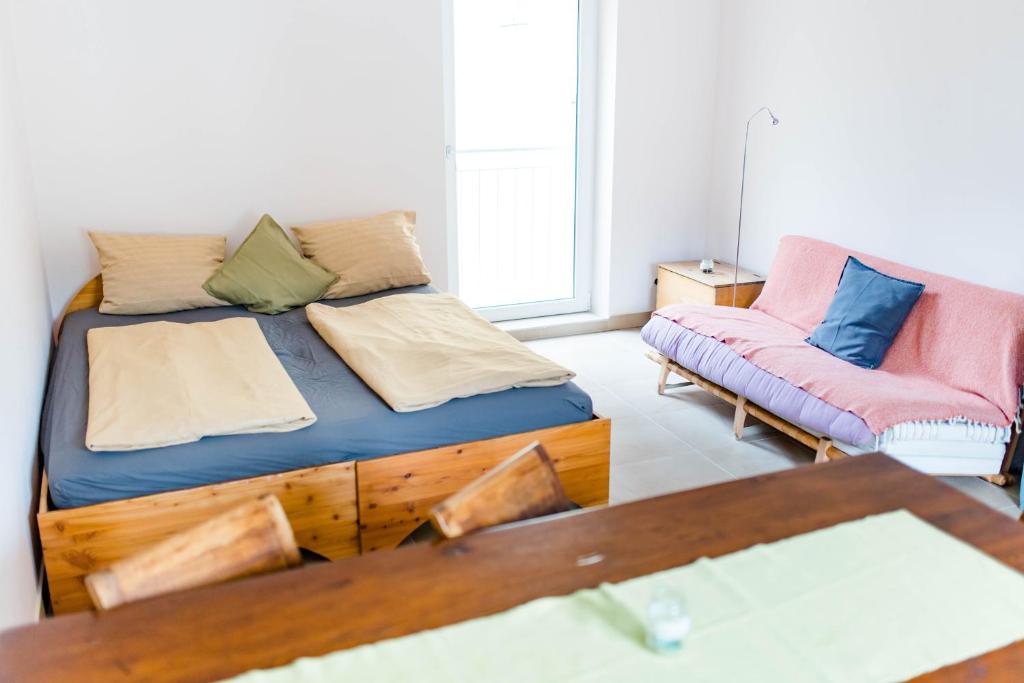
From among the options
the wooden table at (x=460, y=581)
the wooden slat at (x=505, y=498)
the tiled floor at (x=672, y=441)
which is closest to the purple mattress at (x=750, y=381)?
the tiled floor at (x=672, y=441)

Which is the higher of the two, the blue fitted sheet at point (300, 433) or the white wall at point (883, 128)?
the white wall at point (883, 128)

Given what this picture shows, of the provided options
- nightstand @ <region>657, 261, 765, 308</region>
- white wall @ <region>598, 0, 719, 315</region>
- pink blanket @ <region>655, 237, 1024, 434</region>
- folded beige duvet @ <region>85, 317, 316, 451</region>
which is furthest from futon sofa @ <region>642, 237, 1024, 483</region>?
folded beige duvet @ <region>85, 317, 316, 451</region>

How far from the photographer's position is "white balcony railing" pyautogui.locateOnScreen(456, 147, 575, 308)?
200 inches

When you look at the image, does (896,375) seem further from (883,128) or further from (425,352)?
(425,352)

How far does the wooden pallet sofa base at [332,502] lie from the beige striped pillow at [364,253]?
60.7 inches

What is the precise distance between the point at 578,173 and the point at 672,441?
2.04 m

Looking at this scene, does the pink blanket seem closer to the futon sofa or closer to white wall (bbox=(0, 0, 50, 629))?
the futon sofa

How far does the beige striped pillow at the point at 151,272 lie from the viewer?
12.1 ft

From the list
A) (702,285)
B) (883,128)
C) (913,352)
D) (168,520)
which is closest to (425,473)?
(168,520)

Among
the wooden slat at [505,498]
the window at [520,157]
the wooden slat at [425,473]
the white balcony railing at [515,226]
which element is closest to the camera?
the wooden slat at [505,498]

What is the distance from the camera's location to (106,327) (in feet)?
11.4

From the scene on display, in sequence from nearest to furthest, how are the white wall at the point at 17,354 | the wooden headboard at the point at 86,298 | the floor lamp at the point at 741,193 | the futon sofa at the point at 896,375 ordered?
the white wall at the point at 17,354, the futon sofa at the point at 896,375, the wooden headboard at the point at 86,298, the floor lamp at the point at 741,193

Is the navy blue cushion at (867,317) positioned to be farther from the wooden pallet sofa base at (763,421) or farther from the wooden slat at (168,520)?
the wooden slat at (168,520)

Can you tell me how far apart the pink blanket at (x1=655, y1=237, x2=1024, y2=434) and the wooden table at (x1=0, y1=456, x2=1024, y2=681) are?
1.38 metres
